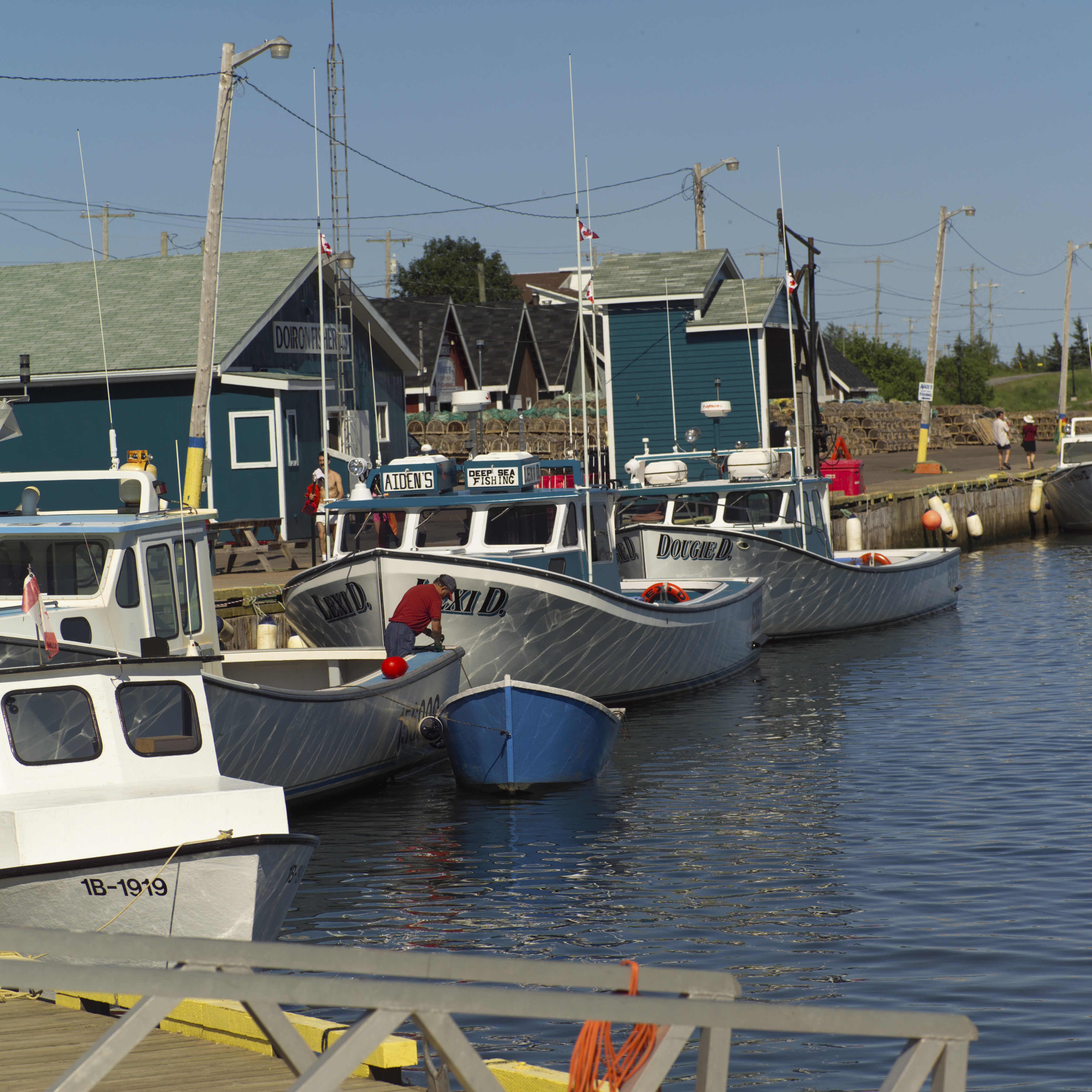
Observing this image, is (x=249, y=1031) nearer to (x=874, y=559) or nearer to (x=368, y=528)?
(x=368, y=528)

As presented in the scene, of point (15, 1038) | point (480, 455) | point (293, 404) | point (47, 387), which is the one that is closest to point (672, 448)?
point (293, 404)

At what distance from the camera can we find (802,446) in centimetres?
3198

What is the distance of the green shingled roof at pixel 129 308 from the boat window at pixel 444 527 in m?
13.2

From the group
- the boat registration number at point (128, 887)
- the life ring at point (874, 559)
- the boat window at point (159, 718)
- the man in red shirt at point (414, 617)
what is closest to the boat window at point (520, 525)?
the man in red shirt at point (414, 617)

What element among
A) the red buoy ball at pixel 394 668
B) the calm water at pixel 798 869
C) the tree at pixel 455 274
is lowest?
the calm water at pixel 798 869

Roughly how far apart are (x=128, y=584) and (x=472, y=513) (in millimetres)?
5414

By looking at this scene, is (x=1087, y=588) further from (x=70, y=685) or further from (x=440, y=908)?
(x=70, y=685)

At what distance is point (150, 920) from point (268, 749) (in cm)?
428

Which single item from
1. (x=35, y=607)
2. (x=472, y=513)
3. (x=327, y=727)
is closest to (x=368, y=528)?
(x=472, y=513)

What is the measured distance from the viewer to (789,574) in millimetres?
23281

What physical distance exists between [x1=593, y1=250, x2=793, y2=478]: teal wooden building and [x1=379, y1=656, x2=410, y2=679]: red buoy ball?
22.3 metres

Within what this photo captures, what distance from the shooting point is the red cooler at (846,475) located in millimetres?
35781

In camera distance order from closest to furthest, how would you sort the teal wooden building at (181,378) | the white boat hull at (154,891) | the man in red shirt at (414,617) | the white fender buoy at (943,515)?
1. the white boat hull at (154,891)
2. the man in red shirt at (414,617)
3. the teal wooden building at (181,378)
4. the white fender buoy at (943,515)

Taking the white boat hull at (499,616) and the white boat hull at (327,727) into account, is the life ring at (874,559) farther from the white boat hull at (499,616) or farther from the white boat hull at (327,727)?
the white boat hull at (327,727)
